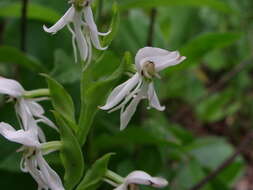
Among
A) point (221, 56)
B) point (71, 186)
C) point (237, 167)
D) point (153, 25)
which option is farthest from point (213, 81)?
point (71, 186)

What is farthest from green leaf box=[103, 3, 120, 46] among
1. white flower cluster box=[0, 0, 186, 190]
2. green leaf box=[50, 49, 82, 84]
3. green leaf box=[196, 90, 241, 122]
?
green leaf box=[196, 90, 241, 122]

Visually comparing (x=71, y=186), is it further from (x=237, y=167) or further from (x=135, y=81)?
(x=237, y=167)

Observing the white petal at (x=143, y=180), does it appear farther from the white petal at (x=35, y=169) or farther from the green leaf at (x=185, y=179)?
the green leaf at (x=185, y=179)

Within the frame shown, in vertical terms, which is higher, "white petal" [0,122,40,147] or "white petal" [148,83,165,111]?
"white petal" [148,83,165,111]

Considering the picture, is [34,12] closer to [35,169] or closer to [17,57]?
[17,57]

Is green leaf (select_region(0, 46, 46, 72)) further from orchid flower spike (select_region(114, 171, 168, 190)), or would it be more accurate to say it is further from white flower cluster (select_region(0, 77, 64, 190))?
orchid flower spike (select_region(114, 171, 168, 190))
